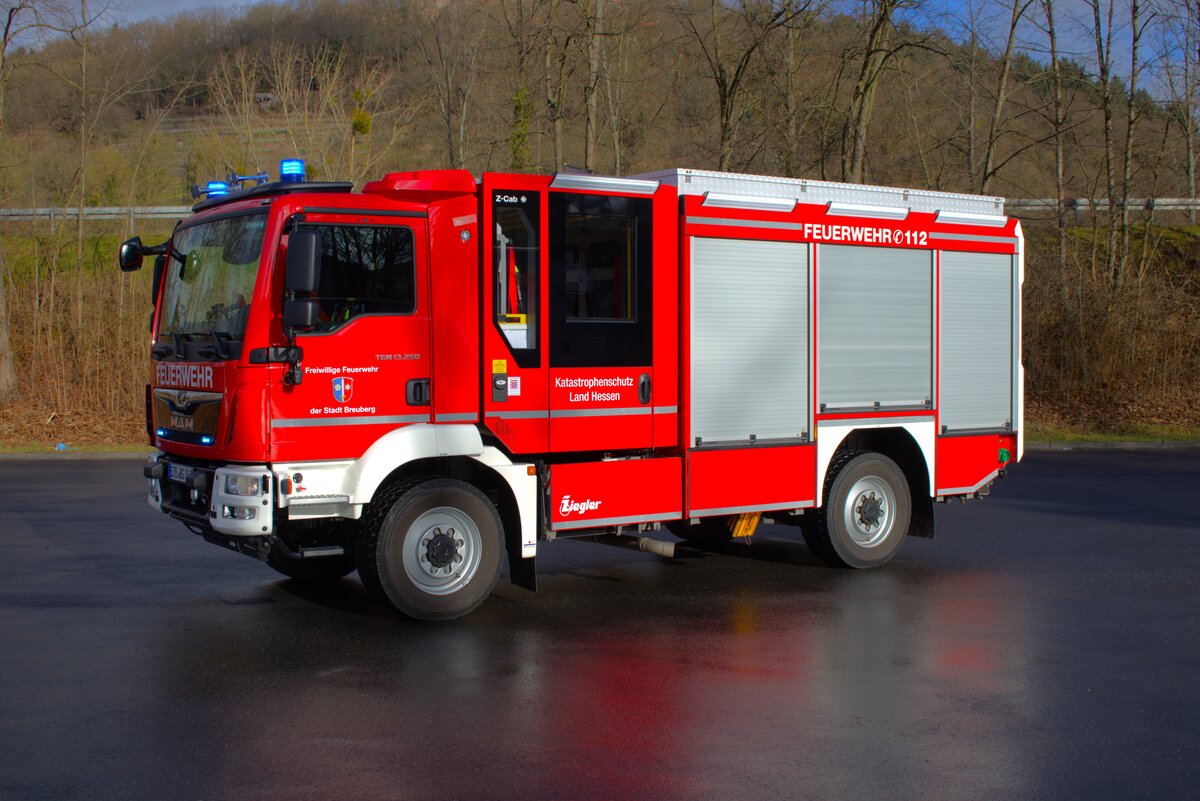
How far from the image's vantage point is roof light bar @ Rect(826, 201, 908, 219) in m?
10.0

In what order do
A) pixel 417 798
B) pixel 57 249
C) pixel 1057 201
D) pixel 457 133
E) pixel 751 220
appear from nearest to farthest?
pixel 417 798
pixel 751 220
pixel 57 249
pixel 1057 201
pixel 457 133

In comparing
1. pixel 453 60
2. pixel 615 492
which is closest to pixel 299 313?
pixel 615 492

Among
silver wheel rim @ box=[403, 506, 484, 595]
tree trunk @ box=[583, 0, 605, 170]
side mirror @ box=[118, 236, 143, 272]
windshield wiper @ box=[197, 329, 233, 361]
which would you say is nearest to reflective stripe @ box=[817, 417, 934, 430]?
silver wheel rim @ box=[403, 506, 484, 595]

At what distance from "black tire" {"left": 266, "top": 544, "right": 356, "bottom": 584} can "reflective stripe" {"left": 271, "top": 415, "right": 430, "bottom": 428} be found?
1.82 meters

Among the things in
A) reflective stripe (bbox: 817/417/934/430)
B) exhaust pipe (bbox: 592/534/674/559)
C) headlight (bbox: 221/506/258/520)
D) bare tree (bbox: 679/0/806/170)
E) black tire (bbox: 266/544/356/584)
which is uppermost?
bare tree (bbox: 679/0/806/170)

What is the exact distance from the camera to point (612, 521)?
29.0 feet

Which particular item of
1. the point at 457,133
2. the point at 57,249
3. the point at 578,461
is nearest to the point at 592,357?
the point at 578,461

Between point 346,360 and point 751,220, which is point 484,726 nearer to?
point 346,360

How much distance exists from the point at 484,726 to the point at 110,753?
1.73 m

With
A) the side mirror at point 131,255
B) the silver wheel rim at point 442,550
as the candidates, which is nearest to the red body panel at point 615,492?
the silver wheel rim at point 442,550

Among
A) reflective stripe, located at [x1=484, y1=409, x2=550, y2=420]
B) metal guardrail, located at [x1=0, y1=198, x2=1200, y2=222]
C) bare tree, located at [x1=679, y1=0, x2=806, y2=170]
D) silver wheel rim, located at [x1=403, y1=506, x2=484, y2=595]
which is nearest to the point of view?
silver wheel rim, located at [x1=403, y1=506, x2=484, y2=595]

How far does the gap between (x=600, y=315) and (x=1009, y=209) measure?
2666cm

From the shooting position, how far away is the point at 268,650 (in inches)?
292

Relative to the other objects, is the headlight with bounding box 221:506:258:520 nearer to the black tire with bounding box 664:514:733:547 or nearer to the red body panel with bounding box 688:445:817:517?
the red body panel with bounding box 688:445:817:517
